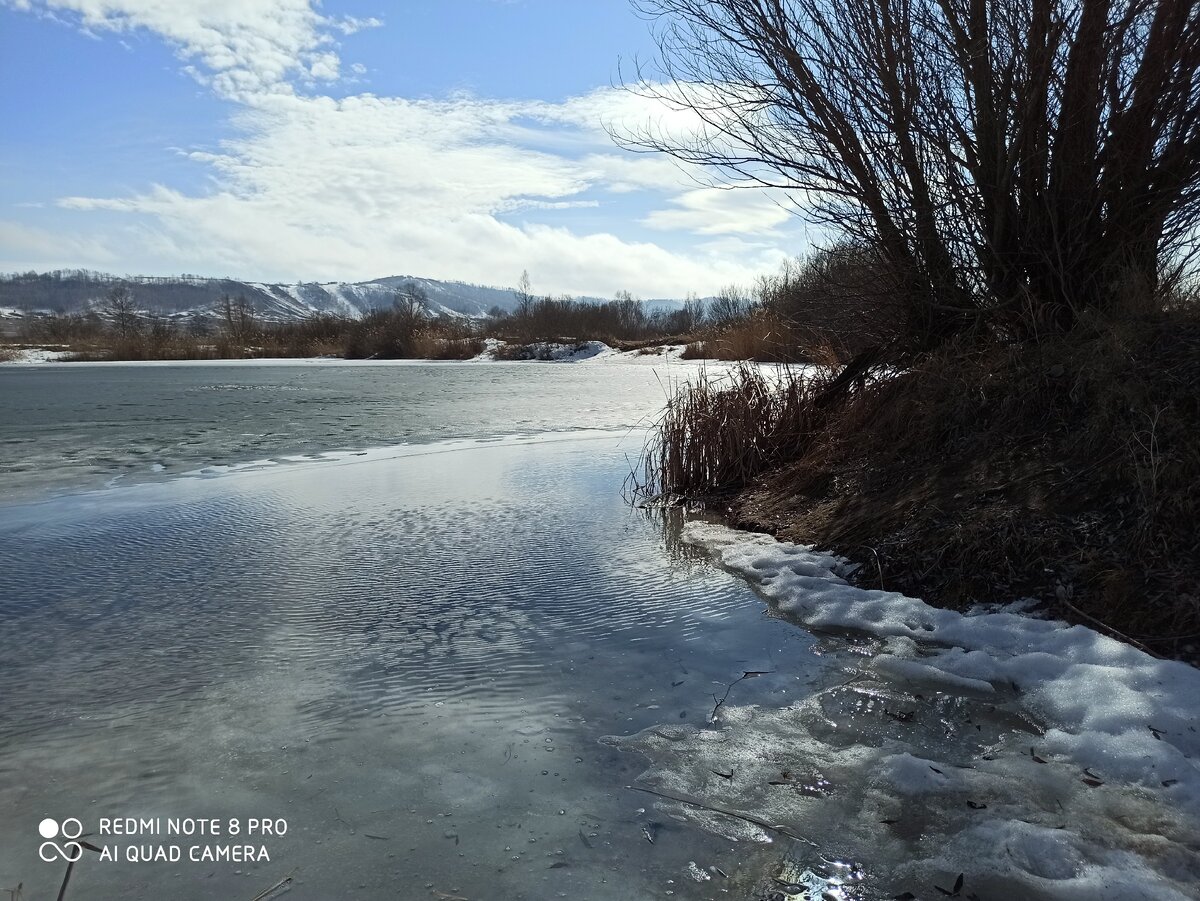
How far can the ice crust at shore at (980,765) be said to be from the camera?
167 cm

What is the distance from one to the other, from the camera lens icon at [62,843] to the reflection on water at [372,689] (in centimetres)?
3

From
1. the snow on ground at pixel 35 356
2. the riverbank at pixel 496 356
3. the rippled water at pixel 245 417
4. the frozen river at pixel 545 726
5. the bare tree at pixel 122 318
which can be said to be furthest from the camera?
the bare tree at pixel 122 318

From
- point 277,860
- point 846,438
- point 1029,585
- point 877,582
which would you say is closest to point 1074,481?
point 1029,585

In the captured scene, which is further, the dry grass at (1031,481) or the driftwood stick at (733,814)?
the dry grass at (1031,481)

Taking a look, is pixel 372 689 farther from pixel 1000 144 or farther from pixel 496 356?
pixel 496 356

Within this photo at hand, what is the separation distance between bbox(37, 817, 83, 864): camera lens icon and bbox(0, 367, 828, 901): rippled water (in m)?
0.02

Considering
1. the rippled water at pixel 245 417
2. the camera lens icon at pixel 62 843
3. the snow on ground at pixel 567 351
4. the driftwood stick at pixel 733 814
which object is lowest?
the camera lens icon at pixel 62 843

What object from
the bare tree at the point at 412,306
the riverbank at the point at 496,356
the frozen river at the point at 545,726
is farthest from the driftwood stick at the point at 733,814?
the bare tree at the point at 412,306

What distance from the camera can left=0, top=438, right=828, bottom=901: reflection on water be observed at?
172 cm

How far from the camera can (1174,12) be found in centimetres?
401

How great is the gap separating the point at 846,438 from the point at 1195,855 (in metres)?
3.60

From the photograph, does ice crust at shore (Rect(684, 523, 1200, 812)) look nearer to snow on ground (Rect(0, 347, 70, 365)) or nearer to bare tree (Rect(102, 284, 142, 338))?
snow on ground (Rect(0, 347, 70, 365))

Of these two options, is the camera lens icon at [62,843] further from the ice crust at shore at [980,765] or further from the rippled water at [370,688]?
the ice crust at shore at [980,765]

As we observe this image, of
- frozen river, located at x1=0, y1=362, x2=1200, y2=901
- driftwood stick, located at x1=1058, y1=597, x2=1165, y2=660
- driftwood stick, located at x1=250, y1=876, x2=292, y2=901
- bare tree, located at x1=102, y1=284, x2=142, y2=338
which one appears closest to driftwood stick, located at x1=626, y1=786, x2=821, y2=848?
frozen river, located at x1=0, y1=362, x2=1200, y2=901
